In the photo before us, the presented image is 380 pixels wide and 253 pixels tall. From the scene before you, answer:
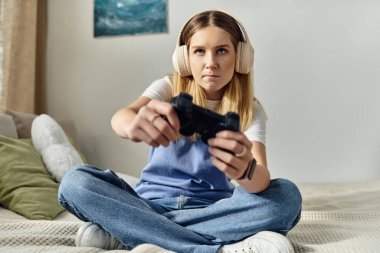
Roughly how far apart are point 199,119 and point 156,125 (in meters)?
0.06

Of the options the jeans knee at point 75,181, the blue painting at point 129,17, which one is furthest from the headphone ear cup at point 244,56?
the blue painting at point 129,17

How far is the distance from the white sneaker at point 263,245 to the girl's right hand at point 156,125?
268 millimetres

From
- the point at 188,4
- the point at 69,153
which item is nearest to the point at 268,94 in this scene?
the point at 188,4

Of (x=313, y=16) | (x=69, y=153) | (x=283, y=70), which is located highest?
(x=313, y=16)

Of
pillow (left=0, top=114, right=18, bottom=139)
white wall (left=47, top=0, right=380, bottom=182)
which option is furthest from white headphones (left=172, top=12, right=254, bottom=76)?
white wall (left=47, top=0, right=380, bottom=182)

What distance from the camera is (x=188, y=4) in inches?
88.6

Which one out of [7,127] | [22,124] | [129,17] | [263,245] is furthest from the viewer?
[129,17]

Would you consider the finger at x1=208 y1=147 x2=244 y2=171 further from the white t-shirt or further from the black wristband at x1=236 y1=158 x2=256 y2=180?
the white t-shirt

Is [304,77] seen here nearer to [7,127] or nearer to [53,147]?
[53,147]

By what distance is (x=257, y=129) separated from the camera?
114 centimetres

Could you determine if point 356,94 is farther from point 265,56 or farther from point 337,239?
point 337,239

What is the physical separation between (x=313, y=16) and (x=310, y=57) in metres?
0.18

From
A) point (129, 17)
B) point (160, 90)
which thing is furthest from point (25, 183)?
point (129, 17)

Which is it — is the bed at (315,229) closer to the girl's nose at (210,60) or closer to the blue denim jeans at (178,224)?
the blue denim jeans at (178,224)
